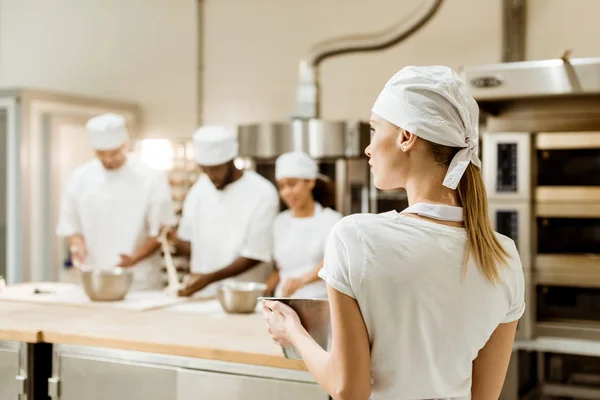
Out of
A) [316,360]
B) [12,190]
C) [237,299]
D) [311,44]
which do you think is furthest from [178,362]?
[311,44]

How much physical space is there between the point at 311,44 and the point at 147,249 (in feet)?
6.67

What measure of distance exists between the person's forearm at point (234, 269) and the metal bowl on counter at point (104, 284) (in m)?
0.38

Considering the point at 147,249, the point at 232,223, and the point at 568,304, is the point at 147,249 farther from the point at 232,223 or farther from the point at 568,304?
the point at 568,304

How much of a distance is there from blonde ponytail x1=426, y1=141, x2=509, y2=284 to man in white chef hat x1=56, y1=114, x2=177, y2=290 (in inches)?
97.6

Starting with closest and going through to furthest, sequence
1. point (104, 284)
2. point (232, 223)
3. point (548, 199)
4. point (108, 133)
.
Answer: point (104, 284) → point (548, 199) → point (232, 223) → point (108, 133)

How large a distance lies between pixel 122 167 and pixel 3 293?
2.81ft

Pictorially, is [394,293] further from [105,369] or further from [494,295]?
[105,369]

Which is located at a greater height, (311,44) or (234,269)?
(311,44)

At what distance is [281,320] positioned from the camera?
143 cm

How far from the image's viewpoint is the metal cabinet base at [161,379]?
6.46 ft

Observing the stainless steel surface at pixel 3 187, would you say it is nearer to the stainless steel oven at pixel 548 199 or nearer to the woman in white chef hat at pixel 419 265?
the stainless steel oven at pixel 548 199

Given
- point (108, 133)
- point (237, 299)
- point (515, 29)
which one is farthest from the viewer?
point (515, 29)

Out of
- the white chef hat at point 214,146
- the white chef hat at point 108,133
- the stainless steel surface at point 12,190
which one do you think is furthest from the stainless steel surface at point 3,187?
the white chef hat at point 214,146

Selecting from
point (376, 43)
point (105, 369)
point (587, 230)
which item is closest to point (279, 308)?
point (105, 369)
